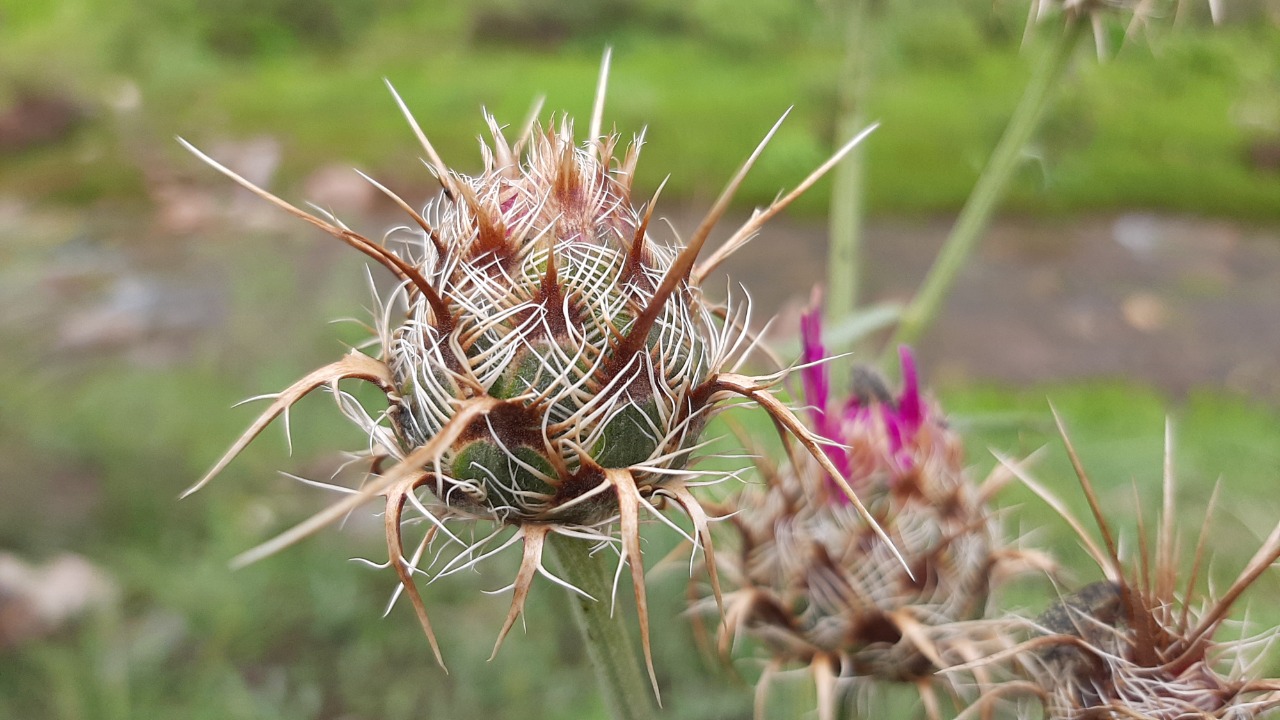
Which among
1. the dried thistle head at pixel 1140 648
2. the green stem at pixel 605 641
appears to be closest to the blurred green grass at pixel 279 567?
the dried thistle head at pixel 1140 648

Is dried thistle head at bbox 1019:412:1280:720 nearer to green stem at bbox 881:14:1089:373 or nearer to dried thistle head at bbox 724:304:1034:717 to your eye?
dried thistle head at bbox 724:304:1034:717

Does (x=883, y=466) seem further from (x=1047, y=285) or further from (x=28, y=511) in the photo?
(x=1047, y=285)

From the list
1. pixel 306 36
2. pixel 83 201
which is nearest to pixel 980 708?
pixel 83 201

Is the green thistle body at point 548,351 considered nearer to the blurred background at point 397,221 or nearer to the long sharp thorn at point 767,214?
the long sharp thorn at point 767,214

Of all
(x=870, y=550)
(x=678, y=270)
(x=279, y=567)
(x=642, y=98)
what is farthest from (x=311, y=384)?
(x=642, y=98)

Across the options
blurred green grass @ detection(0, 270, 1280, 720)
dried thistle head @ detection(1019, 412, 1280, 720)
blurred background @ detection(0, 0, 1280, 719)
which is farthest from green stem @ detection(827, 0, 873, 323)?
dried thistle head @ detection(1019, 412, 1280, 720)
